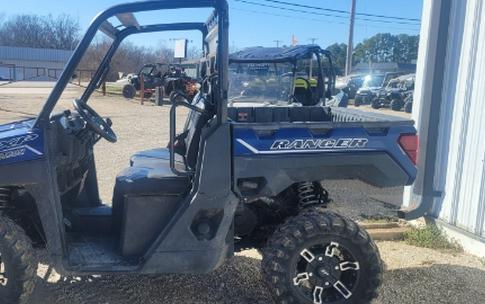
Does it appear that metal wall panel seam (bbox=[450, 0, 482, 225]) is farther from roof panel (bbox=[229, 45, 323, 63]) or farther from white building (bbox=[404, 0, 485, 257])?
roof panel (bbox=[229, 45, 323, 63])

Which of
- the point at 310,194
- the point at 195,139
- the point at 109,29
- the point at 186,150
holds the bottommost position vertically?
the point at 310,194

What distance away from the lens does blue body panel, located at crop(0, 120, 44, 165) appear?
3217 millimetres

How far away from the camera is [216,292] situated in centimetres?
407

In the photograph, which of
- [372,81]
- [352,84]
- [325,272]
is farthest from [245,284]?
[372,81]

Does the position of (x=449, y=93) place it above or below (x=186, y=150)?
above

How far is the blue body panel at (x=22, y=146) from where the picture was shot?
127 inches

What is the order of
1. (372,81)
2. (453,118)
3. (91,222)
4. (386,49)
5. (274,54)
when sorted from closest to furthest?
(91,222), (453,118), (274,54), (372,81), (386,49)

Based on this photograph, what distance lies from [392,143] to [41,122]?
7.41 ft

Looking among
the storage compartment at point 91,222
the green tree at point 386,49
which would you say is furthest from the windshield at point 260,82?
the green tree at point 386,49

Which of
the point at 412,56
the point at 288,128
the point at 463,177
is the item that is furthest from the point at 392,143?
the point at 412,56

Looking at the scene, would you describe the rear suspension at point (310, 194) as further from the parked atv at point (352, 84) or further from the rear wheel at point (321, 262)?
the parked atv at point (352, 84)

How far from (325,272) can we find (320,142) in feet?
2.86

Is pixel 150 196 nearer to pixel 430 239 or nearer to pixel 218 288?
pixel 218 288

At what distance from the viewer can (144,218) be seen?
349cm
